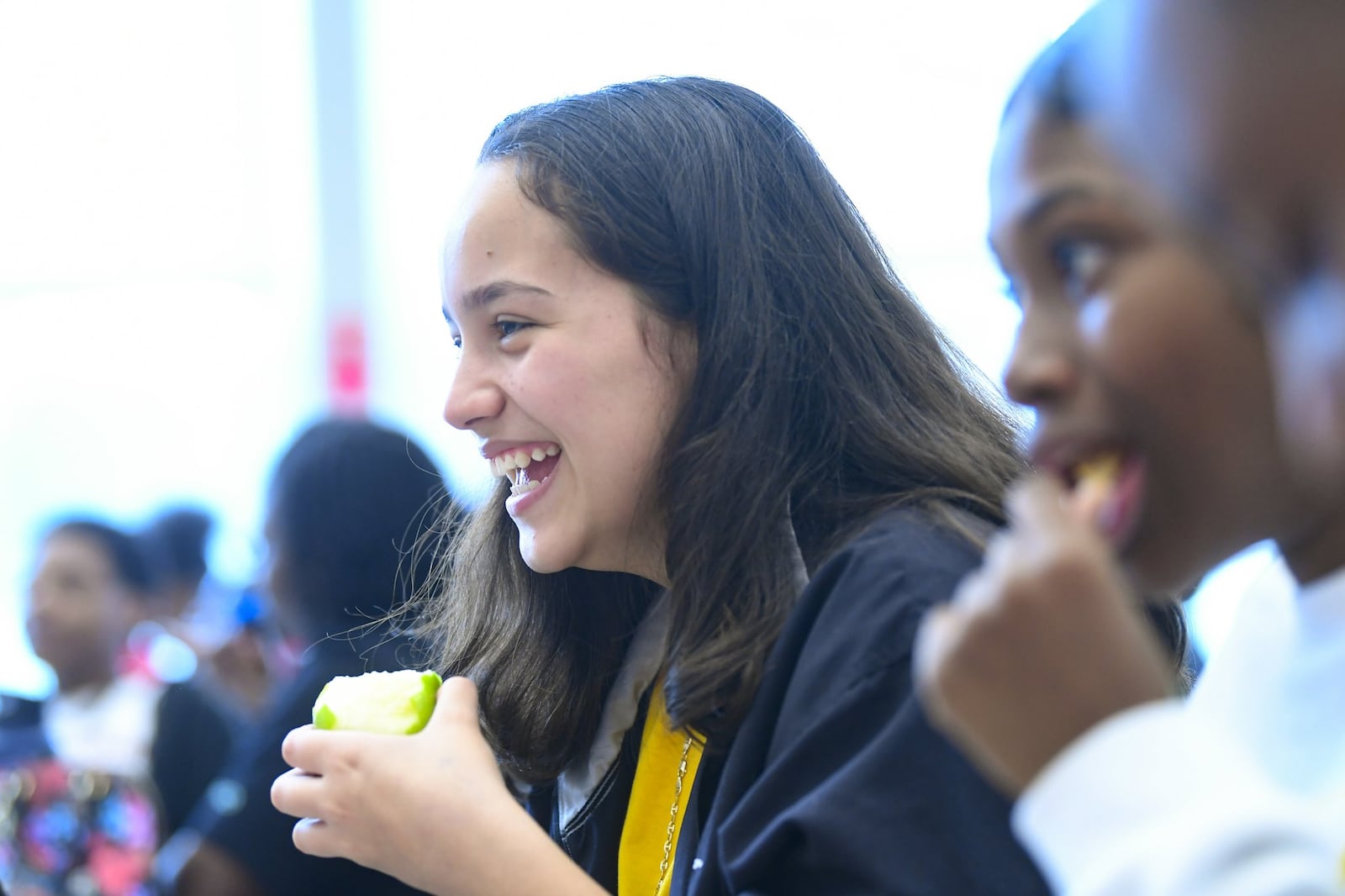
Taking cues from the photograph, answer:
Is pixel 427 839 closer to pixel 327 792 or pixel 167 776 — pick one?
pixel 327 792

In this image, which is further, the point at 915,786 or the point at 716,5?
the point at 716,5

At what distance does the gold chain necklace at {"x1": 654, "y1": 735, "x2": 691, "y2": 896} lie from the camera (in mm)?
1286

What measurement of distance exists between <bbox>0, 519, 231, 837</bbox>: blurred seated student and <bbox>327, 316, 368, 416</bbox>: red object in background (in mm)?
1994

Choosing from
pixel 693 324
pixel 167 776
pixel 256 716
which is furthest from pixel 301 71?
pixel 693 324

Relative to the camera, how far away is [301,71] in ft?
19.4

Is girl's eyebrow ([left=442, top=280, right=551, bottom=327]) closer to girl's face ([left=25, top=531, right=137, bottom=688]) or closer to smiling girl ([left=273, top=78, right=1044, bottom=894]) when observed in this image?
smiling girl ([left=273, top=78, right=1044, bottom=894])

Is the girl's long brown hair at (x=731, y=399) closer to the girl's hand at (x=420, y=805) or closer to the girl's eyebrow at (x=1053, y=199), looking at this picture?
the girl's hand at (x=420, y=805)

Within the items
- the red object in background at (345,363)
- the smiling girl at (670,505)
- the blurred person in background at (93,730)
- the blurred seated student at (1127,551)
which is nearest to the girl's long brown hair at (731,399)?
the smiling girl at (670,505)

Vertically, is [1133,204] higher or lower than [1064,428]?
higher

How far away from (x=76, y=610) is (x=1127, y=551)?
345 centimetres

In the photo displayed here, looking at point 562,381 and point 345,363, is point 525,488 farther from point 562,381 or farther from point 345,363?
point 345,363

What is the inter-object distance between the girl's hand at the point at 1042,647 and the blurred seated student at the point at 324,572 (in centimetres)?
149

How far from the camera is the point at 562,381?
134cm

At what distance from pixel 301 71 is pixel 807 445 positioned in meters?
5.17
